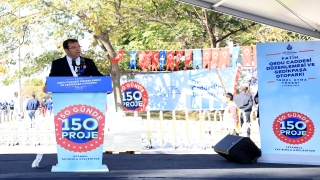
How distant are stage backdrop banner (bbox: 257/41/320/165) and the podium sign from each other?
2814mm

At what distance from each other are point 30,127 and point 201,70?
12355mm

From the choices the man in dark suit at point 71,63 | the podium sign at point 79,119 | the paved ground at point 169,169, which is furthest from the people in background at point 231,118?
the podium sign at point 79,119

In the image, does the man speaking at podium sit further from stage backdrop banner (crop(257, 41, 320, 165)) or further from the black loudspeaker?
stage backdrop banner (crop(257, 41, 320, 165))

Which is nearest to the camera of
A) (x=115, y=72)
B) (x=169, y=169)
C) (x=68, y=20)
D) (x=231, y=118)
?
(x=169, y=169)

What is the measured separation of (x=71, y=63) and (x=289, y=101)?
10.5 ft

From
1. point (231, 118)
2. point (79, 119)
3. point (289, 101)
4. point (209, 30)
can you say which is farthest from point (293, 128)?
point (209, 30)

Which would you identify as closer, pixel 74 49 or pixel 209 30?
pixel 74 49

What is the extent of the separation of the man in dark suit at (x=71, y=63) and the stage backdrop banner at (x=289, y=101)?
2.73m

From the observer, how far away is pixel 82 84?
6852mm

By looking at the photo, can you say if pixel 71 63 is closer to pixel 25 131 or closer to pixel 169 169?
pixel 169 169

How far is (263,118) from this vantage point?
8.82 metres

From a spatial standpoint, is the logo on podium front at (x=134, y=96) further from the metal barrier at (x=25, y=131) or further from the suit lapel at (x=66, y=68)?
the suit lapel at (x=66, y=68)

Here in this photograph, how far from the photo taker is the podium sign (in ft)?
22.5

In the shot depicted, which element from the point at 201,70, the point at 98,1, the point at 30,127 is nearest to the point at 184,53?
the point at 201,70
